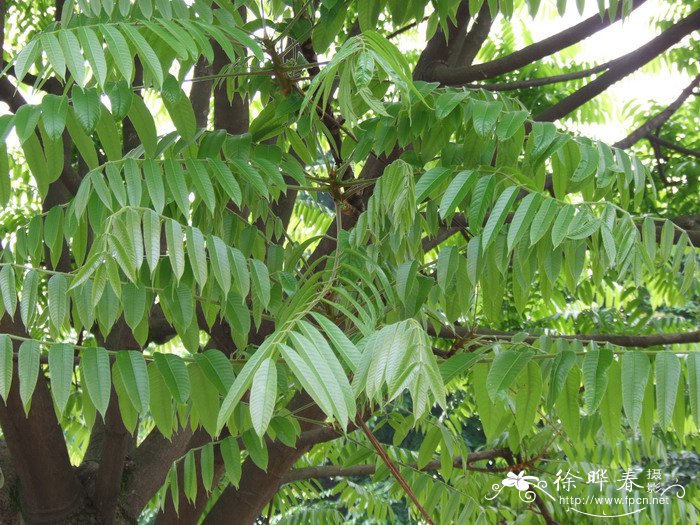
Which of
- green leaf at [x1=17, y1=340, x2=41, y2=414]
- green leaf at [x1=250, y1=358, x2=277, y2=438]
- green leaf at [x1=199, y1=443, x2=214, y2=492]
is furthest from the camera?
green leaf at [x1=199, y1=443, x2=214, y2=492]

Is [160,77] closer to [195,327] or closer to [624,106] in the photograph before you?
[195,327]

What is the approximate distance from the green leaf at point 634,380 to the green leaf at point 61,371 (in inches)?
33.7

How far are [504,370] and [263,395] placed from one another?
0.50m

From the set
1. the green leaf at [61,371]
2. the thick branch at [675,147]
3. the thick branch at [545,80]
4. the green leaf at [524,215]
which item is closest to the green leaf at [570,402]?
the green leaf at [524,215]

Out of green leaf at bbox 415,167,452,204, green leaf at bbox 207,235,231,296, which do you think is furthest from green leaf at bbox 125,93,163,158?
green leaf at bbox 415,167,452,204

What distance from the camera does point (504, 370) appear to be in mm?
1271

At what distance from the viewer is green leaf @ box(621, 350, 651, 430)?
1.21m

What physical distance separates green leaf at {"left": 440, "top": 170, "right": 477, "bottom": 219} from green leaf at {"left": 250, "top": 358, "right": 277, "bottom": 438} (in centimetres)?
56

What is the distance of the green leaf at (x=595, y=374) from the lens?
48.4 inches

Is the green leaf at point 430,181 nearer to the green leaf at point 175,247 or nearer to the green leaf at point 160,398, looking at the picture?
the green leaf at point 175,247

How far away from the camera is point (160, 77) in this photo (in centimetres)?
129

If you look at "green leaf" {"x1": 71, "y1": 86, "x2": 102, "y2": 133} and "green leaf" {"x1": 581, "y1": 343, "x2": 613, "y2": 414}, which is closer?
"green leaf" {"x1": 581, "y1": 343, "x2": 613, "y2": 414}

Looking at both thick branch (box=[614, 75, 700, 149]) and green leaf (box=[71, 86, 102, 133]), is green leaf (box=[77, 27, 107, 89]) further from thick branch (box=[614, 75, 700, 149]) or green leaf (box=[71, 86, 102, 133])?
thick branch (box=[614, 75, 700, 149])

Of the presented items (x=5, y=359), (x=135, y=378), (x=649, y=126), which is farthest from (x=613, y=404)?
(x=649, y=126)
